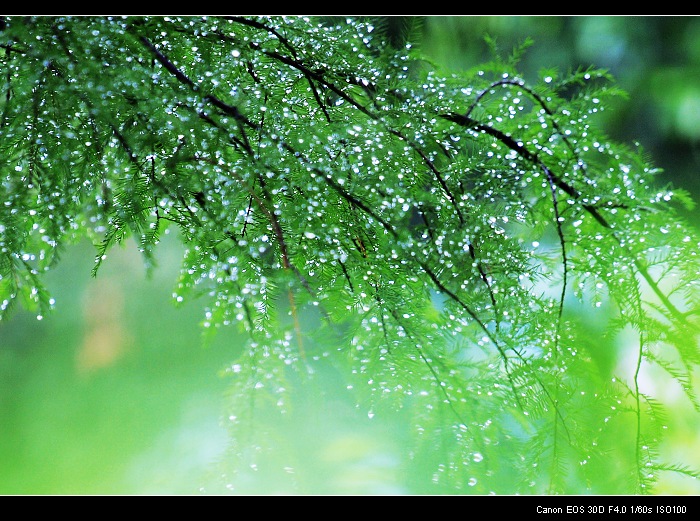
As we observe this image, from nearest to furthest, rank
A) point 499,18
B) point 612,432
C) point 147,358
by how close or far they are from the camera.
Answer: point 612,432, point 147,358, point 499,18

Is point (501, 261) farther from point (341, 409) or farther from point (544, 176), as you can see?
point (341, 409)

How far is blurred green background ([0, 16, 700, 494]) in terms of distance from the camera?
0.82 metres

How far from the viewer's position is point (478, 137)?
817 mm

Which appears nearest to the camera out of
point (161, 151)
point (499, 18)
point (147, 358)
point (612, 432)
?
point (161, 151)

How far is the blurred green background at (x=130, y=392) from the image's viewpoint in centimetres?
82

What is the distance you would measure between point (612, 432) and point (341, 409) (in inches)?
15.8

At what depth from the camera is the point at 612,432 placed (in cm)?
83

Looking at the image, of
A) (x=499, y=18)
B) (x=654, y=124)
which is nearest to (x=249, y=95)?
(x=499, y=18)

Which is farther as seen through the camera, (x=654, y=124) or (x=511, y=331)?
(x=654, y=124)

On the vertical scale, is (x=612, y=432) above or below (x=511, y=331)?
below

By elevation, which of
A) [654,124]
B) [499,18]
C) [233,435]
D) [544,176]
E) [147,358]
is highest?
[499,18]

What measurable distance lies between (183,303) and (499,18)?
2.65ft

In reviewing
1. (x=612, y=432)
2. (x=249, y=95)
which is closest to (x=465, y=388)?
(x=612, y=432)

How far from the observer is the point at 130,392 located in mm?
921
